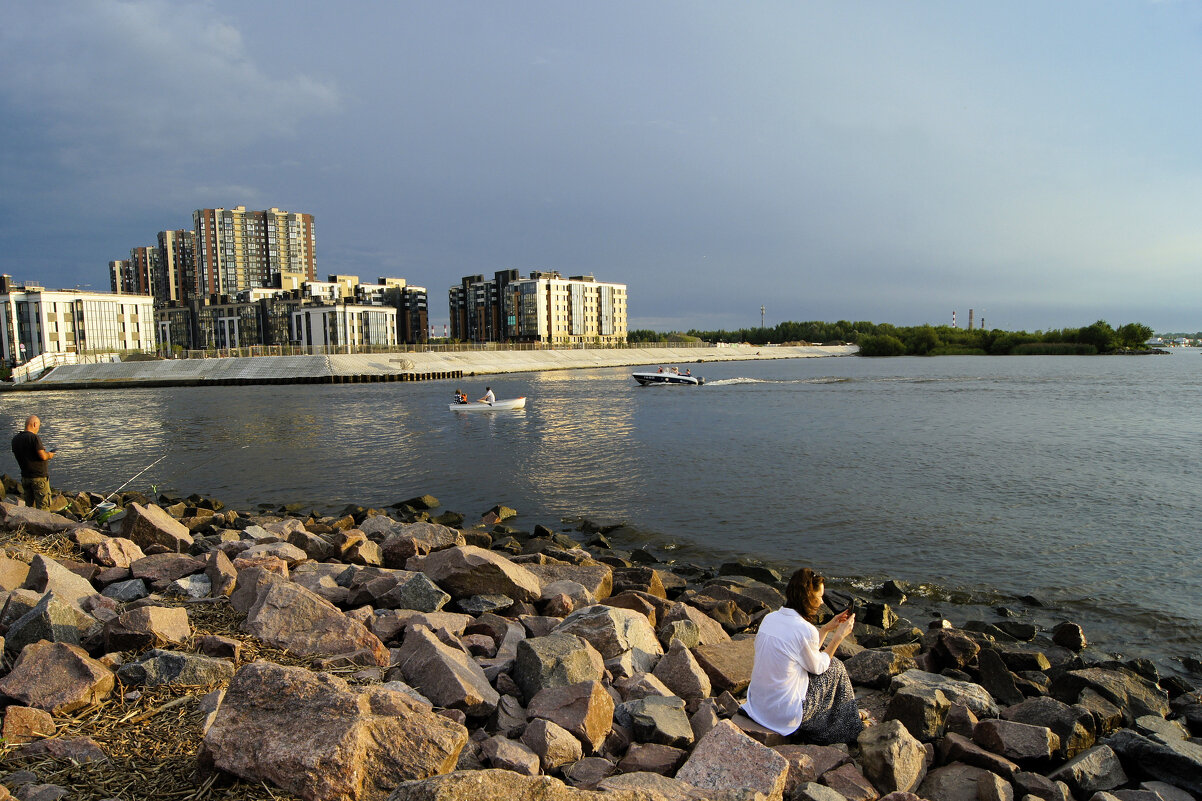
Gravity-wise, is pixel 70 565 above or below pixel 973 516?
above

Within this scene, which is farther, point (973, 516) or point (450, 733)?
point (973, 516)

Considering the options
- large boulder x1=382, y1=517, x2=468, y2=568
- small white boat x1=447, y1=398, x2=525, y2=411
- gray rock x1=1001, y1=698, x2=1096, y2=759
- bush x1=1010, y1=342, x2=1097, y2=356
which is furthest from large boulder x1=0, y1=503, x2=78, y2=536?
bush x1=1010, y1=342, x2=1097, y2=356

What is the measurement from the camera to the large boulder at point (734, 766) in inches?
179

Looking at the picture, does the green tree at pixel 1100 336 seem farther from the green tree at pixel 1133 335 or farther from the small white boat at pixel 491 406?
the small white boat at pixel 491 406

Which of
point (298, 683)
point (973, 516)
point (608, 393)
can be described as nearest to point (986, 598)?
point (973, 516)

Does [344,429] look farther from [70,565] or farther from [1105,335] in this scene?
[1105,335]

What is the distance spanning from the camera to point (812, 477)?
890 inches

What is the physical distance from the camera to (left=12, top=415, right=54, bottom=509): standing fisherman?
1453 cm

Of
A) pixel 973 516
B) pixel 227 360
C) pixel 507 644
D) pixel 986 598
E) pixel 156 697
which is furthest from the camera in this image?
pixel 227 360

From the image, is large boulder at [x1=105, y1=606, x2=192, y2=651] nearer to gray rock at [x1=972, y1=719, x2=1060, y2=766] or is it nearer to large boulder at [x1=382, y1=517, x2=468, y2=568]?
large boulder at [x1=382, y1=517, x2=468, y2=568]

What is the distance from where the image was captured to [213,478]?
2448 cm

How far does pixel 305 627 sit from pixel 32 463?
468 inches

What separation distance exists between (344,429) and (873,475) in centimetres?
2587

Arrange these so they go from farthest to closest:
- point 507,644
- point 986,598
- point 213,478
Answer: point 213,478 → point 986,598 → point 507,644
